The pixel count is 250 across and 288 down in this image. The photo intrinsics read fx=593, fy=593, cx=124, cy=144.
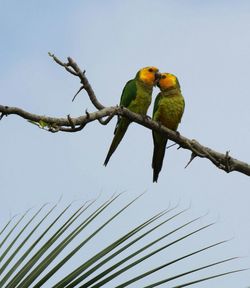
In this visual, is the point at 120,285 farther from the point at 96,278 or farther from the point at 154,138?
the point at 154,138

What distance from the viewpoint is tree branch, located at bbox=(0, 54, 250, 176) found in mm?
3336

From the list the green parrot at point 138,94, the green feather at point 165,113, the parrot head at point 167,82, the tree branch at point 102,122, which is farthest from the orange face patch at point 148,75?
the tree branch at point 102,122

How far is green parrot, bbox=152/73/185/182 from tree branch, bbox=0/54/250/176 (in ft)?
6.11

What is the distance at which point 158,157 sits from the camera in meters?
6.71

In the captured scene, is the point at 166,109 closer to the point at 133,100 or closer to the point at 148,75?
the point at 133,100

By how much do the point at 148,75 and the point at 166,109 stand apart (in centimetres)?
75

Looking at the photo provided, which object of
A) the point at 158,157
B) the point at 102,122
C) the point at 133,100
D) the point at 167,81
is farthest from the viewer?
the point at 167,81

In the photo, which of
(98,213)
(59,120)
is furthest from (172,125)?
(98,213)

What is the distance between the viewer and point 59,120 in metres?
3.36

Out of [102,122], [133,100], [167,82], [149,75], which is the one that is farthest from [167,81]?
[102,122]

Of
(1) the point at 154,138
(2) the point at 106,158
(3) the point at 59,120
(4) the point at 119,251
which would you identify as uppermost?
(1) the point at 154,138

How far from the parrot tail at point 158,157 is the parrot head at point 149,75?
839mm

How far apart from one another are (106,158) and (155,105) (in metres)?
→ 1.11

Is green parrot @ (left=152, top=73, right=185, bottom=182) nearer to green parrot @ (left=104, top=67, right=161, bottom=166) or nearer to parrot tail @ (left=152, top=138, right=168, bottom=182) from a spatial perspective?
parrot tail @ (left=152, top=138, right=168, bottom=182)
